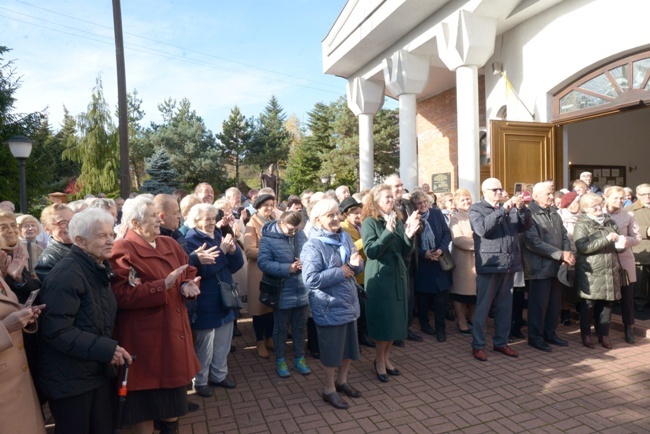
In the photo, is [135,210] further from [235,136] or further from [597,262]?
[235,136]

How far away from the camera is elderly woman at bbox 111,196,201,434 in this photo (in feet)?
9.18

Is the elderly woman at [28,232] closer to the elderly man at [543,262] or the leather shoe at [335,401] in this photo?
the leather shoe at [335,401]

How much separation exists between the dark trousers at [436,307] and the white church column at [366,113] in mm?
9230

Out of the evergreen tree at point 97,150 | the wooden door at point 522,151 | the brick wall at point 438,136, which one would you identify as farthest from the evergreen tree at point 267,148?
the wooden door at point 522,151

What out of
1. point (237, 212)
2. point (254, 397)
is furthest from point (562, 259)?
point (237, 212)

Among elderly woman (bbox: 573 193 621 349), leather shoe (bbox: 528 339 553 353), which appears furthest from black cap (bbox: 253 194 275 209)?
elderly woman (bbox: 573 193 621 349)

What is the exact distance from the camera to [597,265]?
5.04m

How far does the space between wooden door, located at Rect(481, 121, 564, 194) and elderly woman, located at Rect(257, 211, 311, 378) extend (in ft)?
20.0

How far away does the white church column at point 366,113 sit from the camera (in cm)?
1503

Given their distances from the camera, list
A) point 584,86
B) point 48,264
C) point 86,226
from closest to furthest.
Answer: point 86,226 < point 48,264 < point 584,86

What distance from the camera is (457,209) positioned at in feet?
19.7

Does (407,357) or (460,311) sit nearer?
(407,357)

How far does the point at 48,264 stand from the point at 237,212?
374cm

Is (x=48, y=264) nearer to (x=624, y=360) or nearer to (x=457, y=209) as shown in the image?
(x=457, y=209)
